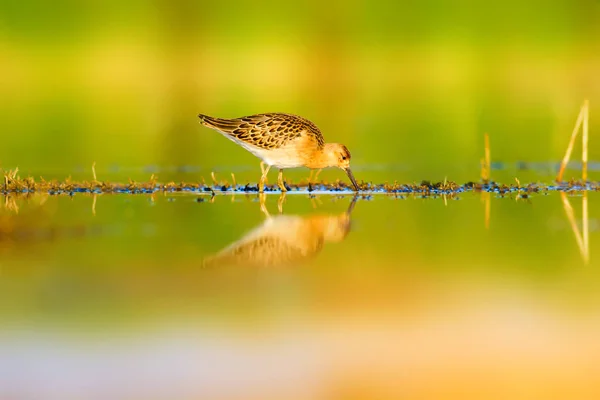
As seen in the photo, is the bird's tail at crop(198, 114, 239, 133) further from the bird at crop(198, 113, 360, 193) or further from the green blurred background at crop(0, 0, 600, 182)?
the green blurred background at crop(0, 0, 600, 182)

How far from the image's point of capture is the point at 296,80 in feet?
155

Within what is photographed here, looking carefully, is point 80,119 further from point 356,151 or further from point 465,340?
point 465,340

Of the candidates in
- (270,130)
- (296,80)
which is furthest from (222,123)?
(296,80)

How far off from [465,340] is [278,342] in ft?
4.47

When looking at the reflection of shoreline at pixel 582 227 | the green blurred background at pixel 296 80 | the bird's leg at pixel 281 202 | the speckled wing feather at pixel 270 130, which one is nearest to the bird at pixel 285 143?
the speckled wing feather at pixel 270 130

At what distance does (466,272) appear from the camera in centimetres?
1162

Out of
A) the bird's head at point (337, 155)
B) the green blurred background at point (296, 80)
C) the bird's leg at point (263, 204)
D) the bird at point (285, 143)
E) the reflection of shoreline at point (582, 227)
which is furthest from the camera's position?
the green blurred background at point (296, 80)

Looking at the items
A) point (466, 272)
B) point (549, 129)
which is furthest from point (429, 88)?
point (466, 272)

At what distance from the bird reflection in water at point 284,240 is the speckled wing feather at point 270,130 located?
9.80 feet

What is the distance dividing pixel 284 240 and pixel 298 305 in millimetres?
3551

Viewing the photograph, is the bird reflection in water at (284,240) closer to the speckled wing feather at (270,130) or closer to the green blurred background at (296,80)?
the speckled wing feather at (270,130)

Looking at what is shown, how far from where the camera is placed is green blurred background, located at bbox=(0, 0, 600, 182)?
84.7 feet

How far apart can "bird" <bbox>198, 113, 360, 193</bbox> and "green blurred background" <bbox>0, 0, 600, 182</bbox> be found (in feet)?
6.86

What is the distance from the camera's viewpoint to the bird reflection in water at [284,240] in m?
12.3
